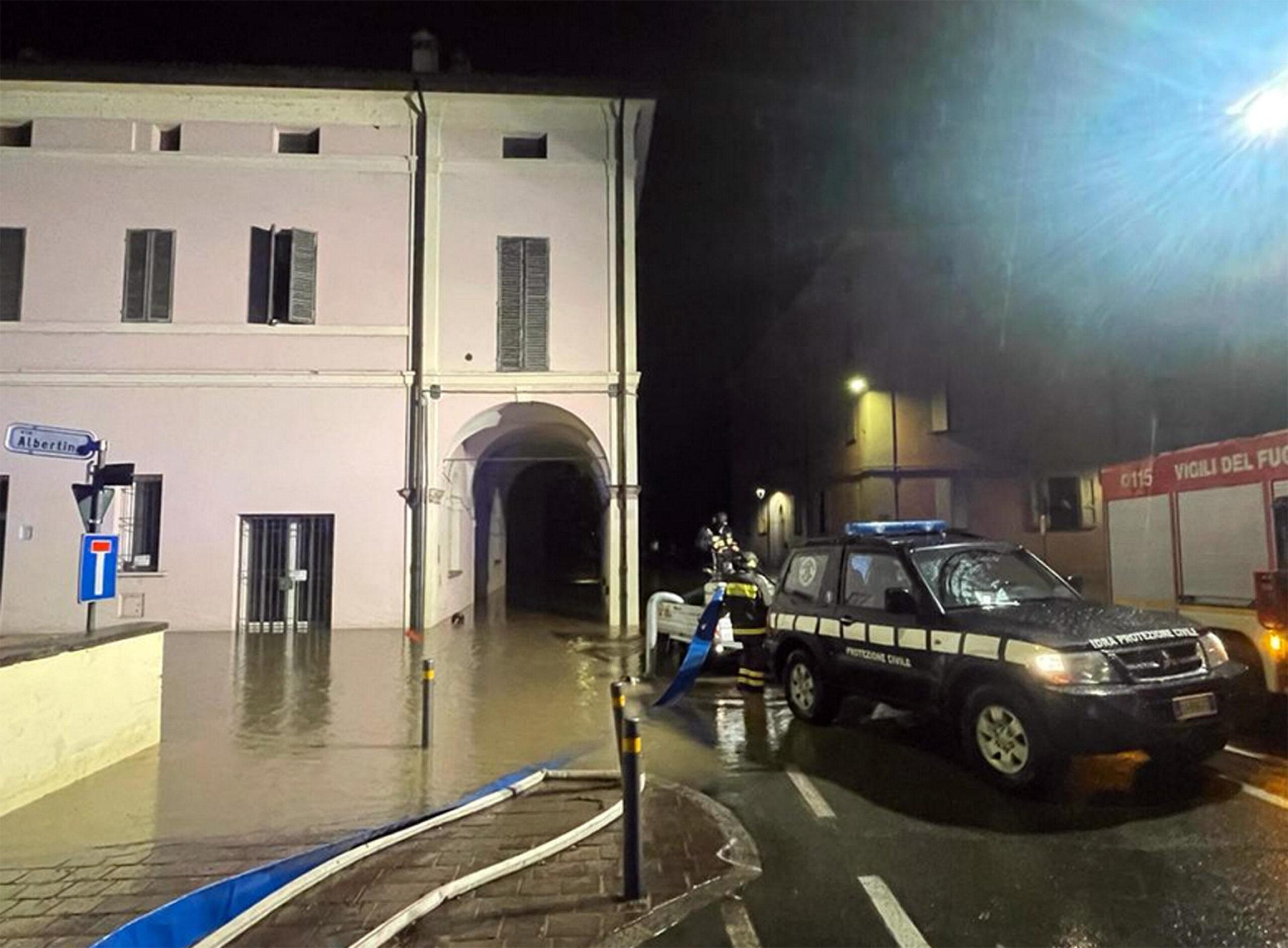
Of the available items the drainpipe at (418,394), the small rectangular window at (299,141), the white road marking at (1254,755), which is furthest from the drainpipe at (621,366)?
the white road marking at (1254,755)

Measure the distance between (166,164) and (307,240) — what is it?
316cm

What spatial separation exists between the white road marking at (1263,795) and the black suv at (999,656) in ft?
1.20

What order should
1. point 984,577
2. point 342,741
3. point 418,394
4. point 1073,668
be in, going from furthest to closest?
point 418,394
point 342,741
point 984,577
point 1073,668

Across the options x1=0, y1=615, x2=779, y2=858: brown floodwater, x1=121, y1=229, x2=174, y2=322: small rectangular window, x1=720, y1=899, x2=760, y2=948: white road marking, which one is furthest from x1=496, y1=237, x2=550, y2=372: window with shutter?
x1=720, y1=899, x2=760, y2=948: white road marking

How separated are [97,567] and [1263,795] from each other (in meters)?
9.20

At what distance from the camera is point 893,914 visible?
3.54m

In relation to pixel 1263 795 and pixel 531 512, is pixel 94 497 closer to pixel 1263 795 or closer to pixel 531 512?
pixel 1263 795

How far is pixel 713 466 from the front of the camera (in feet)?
148

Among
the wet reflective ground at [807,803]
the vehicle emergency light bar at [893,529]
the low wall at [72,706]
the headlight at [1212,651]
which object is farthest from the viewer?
the vehicle emergency light bar at [893,529]

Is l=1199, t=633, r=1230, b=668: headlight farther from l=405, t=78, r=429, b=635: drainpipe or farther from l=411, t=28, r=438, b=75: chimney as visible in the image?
l=411, t=28, r=438, b=75: chimney

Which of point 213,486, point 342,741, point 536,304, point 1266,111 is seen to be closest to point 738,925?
point 342,741

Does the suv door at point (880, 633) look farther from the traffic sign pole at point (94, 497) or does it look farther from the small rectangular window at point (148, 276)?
the small rectangular window at point (148, 276)

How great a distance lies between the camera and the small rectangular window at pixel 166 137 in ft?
48.5

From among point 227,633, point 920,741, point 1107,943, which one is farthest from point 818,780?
point 227,633
